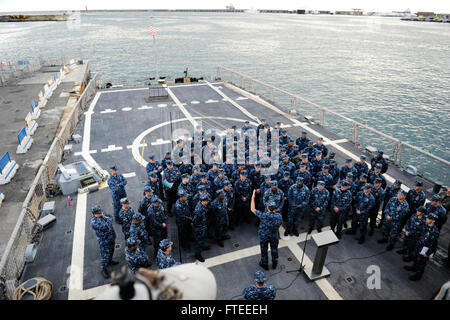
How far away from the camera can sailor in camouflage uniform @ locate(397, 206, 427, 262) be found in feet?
26.3

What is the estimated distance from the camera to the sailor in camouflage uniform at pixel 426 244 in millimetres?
7590

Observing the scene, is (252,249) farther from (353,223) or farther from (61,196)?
(61,196)

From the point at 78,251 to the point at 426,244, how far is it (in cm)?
1054

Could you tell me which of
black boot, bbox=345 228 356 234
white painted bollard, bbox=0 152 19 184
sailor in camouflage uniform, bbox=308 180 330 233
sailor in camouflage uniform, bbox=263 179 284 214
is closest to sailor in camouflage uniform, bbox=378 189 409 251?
black boot, bbox=345 228 356 234

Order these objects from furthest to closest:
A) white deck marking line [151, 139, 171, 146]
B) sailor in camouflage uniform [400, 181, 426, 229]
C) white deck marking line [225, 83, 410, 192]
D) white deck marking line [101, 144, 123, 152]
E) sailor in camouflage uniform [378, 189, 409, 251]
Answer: white deck marking line [151, 139, 171, 146] → white deck marking line [101, 144, 123, 152] → white deck marking line [225, 83, 410, 192] → sailor in camouflage uniform [400, 181, 426, 229] → sailor in camouflage uniform [378, 189, 409, 251]

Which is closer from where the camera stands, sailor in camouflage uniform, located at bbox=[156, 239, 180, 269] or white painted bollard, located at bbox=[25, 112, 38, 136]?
sailor in camouflage uniform, located at bbox=[156, 239, 180, 269]

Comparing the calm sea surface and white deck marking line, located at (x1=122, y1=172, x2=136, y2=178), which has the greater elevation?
the calm sea surface

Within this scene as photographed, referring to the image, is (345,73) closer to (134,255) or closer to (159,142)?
(159,142)

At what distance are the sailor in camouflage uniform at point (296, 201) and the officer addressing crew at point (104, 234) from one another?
578 centimetres

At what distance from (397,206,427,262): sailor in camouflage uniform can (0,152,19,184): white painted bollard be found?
71.8ft

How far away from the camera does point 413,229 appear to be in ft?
26.9

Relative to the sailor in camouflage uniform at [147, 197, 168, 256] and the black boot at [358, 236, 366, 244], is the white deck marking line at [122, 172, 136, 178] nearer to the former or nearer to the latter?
the sailor in camouflage uniform at [147, 197, 168, 256]

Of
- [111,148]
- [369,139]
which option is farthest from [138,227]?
[369,139]

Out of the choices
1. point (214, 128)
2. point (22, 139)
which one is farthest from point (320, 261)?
point (22, 139)
